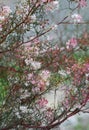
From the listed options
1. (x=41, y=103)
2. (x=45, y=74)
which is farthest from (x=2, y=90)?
(x=45, y=74)

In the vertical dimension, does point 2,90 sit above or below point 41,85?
below

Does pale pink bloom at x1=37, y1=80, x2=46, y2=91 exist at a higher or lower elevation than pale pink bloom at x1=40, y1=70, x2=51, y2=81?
lower

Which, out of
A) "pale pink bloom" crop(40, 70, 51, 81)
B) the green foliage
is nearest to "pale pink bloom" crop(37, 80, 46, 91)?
"pale pink bloom" crop(40, 70, 51, 81)

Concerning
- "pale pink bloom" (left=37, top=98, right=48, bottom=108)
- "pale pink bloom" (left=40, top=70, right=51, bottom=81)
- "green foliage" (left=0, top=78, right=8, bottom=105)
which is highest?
"pale pink bloom" (left=40, top=70, right=51, bottom=81)

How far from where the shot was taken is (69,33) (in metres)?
6.18

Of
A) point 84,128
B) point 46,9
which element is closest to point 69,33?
point 84,128

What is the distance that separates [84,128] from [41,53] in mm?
723

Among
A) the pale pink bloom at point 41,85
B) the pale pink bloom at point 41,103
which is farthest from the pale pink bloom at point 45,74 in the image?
the pale pink bloom at point 41,103

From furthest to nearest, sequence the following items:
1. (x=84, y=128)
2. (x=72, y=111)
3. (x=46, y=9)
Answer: (x=84, y=128), (x=72, y=111), (x=46, y=9)

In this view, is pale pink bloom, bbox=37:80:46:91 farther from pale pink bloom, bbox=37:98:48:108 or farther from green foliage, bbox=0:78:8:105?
green foliage, bbox=0:78:8:105

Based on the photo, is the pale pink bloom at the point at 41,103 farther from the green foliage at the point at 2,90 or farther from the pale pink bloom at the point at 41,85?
the green foliage at the point at 2,90

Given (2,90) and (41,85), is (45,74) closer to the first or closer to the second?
(41,85)

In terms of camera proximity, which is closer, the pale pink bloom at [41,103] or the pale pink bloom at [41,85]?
the pale pink bloom at [41,85]

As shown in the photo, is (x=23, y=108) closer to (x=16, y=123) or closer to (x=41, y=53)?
(x=16, y=123)
